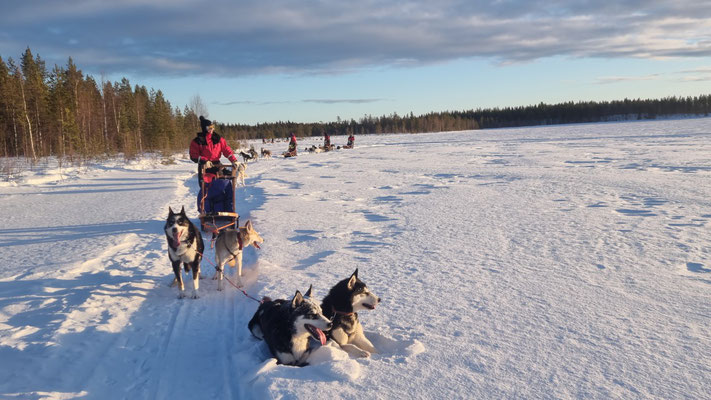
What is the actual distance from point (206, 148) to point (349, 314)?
4664mm

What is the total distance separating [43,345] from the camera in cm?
335

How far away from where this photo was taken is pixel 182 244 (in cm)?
446

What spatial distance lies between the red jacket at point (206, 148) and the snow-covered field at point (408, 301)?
1.56m

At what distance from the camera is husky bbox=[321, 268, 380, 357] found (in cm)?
322

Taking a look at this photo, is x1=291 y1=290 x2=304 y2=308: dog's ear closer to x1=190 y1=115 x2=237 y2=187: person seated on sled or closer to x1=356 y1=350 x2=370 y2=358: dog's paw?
x1=356 y1=350 x2=370 y2=358: dog's paw

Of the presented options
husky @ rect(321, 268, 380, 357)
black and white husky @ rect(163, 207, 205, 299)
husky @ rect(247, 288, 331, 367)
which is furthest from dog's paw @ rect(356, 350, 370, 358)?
black and white husky @ rect(163, 207, 205, 299)

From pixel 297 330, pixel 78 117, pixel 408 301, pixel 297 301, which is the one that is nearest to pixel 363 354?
pixel 297 330

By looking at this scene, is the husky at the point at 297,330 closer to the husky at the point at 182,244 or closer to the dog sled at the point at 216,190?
the husky at the point at 182,244

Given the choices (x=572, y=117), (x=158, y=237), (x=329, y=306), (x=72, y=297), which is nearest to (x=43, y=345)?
(x=72, y=297)

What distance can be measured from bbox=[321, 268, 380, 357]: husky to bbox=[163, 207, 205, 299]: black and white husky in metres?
1.94

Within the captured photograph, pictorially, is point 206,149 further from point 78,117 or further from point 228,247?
point 78,117

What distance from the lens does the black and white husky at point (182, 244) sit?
172 inches

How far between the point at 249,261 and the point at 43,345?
9.17 feet

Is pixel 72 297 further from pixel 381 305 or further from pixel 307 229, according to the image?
pixel 307 229
